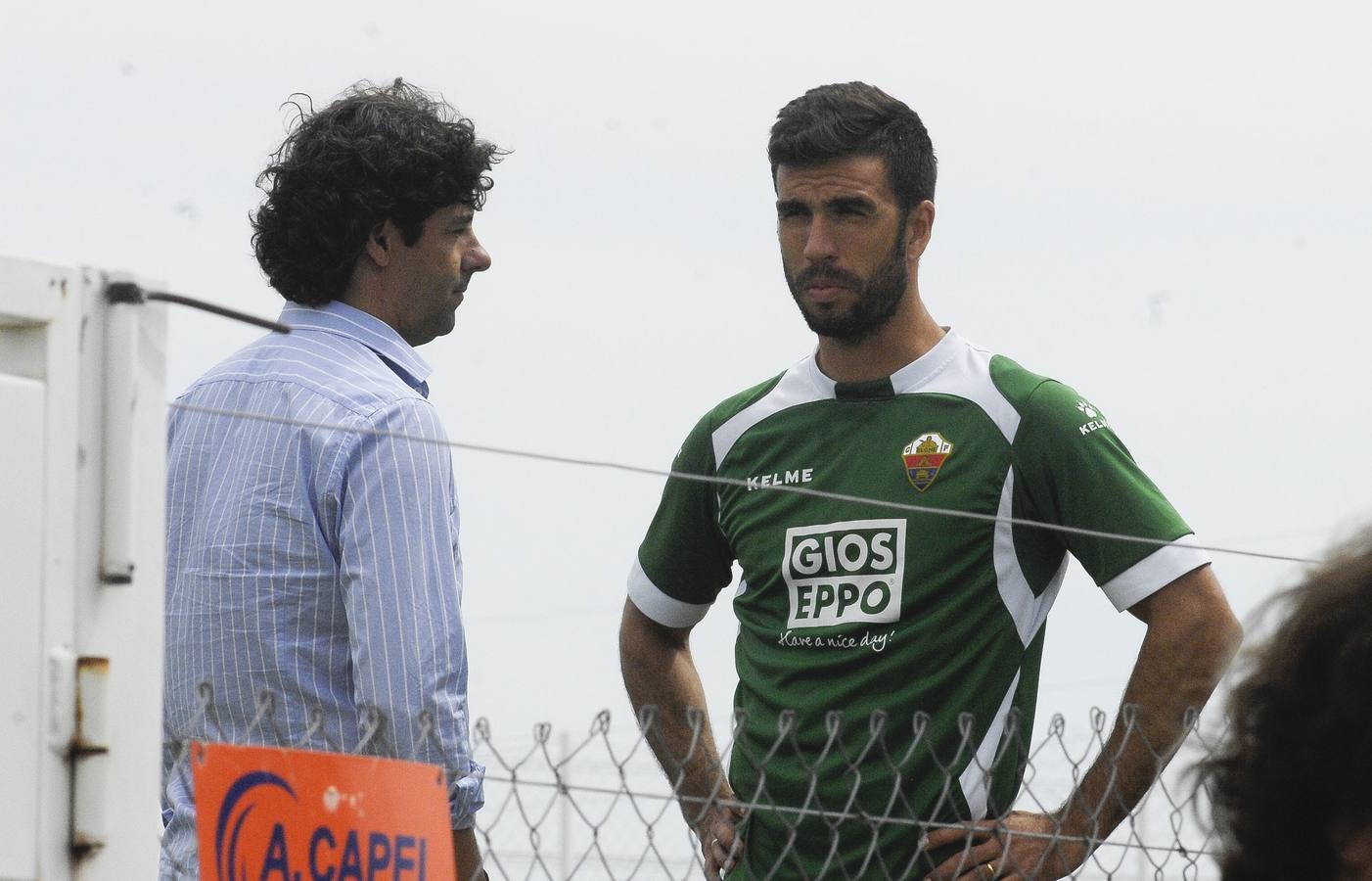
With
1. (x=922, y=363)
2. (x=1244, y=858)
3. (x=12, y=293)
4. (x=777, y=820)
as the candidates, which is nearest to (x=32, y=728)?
(x=12, y=293)

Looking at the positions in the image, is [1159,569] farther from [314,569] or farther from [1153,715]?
[314,569]

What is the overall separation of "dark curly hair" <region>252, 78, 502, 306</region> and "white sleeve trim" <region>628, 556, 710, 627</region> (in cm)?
77

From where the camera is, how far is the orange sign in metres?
1.99

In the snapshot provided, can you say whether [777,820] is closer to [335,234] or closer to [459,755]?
[459,755]

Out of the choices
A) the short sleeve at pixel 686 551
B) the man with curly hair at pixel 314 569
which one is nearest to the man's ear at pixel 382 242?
the man with curly hair at pixel 314 569

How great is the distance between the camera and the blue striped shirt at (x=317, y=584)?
260 centimetres

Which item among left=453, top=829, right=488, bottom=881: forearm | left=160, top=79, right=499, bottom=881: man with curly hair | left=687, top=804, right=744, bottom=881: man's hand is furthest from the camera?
left=687, top=804, right=744, bottom=881: man's hand

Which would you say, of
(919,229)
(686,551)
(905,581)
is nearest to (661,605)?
(686,551)

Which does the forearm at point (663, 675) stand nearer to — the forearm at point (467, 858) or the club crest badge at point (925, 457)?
the club crest badge at point (925, 457)

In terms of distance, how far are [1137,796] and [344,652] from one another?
1.21 m

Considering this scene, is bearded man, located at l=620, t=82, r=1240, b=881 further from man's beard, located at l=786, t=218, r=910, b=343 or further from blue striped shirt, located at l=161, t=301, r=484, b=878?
blue striped shirt, located at l=161, t=301, r=484, b=878

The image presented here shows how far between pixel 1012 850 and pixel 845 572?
0.49 meters

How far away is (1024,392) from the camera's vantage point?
3.11 meters

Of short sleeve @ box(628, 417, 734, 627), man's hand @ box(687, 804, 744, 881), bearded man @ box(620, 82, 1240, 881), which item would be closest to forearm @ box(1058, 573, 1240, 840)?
bearded man @ box(620, 82, 1240, 881)
